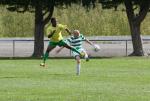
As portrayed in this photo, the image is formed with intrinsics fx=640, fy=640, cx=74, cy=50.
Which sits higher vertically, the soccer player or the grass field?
the soccer player

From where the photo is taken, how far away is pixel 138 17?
40.8 meters

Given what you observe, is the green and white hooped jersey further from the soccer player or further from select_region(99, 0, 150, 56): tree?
select_region(99, 0, 150, 56): tree

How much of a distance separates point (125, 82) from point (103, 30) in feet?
169

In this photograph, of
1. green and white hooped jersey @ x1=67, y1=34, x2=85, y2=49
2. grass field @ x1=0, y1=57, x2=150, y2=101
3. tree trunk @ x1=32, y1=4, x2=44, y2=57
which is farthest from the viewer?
tree trunk @ x1=32, y1=4, x2=44, y2=57

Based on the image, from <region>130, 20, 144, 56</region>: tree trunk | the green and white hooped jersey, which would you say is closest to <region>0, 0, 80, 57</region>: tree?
<region>130, 20, 144, 56</region>: tree trunk

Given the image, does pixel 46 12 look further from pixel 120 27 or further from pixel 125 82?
pixel 120 27

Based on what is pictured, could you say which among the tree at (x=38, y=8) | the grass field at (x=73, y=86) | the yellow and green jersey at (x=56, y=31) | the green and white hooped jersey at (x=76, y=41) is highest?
the tree at (x=38, y=8)

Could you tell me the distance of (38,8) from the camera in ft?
132

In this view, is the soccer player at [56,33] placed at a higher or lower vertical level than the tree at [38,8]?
lower

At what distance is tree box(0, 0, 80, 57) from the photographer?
3906 cm

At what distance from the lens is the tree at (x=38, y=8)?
39.1 m

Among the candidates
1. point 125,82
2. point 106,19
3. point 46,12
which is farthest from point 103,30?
point 125,82

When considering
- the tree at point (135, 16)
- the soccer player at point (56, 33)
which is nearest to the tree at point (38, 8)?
the tree at point (135, 16)

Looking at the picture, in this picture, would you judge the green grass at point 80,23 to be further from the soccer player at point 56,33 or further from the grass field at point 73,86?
the grass field at point 73,86
